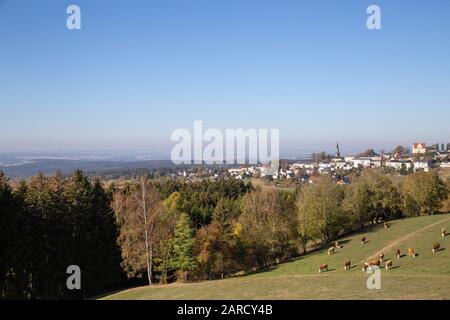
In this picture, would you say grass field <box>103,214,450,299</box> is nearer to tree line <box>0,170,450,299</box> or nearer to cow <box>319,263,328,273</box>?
cow <box>319,263,328,273</box>

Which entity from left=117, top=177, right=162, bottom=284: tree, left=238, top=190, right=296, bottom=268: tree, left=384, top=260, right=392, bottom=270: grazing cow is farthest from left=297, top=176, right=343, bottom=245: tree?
left=384, top=260, right=392, bottom=270: grazing cow

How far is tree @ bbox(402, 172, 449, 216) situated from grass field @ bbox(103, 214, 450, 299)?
21316 millimetres

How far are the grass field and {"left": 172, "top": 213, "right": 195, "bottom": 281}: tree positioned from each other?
15.2 feet

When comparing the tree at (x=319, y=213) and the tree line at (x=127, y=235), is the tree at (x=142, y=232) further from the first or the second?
the tree at (x=319, y=213)

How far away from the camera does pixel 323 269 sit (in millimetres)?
30047

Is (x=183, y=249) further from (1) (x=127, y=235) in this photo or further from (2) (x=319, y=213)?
(2) (x=319, y=213)

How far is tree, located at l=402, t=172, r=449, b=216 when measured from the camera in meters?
59.1

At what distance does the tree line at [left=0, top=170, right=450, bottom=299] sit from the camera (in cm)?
3105

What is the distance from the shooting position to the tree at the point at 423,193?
2327 inches

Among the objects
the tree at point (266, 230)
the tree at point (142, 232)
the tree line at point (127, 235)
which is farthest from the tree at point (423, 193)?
the tree at point (142, 232)

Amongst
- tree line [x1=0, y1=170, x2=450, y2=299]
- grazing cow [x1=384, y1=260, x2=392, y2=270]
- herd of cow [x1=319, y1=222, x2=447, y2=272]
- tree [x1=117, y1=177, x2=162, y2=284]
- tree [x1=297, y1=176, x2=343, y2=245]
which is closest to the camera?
grazing cow [x1=384, y1=260, x2=392, y2=270]

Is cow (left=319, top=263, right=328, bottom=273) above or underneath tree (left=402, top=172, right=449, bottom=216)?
underneath

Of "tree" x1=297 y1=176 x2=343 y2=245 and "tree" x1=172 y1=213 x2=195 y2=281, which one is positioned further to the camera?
"tree" x1=297 y1=176 x2=343 y2=245

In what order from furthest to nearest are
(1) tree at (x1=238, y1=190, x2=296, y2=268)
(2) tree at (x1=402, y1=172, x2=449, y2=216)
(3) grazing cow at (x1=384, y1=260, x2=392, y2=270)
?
(2) tree at (x1=402, y1=172, x2=449, y2=216) < (1) tree at (x1=238, y1=190, x2=296, y2=268) < (3) grazing cow at (x1=384, y1=260, x2=392, y2=270)
